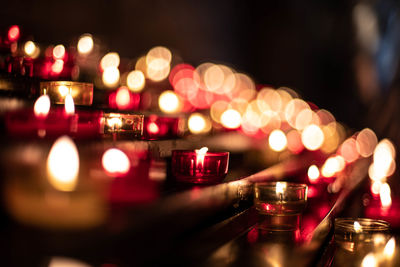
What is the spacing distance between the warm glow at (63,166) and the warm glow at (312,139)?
8.85ft

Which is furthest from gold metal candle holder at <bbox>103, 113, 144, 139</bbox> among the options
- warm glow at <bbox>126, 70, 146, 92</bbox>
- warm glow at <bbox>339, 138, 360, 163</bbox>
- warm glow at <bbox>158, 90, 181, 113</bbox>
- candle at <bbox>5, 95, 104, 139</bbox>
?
warm glow at <bbox>339, 138, 360, 163</bbox>

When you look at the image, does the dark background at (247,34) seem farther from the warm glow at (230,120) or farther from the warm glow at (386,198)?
the warm glow at (386,198)

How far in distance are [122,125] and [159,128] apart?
0.84 ft

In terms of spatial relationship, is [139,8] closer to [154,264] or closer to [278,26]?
[154,264]

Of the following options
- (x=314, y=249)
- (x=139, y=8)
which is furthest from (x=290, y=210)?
(x=139, y=8)

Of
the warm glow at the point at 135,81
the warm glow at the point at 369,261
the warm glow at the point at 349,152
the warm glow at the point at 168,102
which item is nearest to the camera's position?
the warm glow at the point at 369,261

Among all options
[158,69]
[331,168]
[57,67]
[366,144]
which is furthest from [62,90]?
[366,144]

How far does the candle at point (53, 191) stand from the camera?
2.51 ft

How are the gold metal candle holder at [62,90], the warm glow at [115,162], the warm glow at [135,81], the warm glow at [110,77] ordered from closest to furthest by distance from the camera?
the warm glow at [115,162] → the gold metal candle holder at [62,90] → the warm glow at [110,77] → the warm glow at [135,81]

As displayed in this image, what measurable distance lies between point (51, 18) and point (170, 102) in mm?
901

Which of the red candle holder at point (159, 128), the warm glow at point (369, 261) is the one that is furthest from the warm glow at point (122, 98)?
the warm glow at point (369, 261)

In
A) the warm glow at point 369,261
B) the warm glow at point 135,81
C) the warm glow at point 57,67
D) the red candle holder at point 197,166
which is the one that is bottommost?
the warm glow at point 369,261

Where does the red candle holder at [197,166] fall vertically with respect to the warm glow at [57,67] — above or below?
below

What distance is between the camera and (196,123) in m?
1.94
